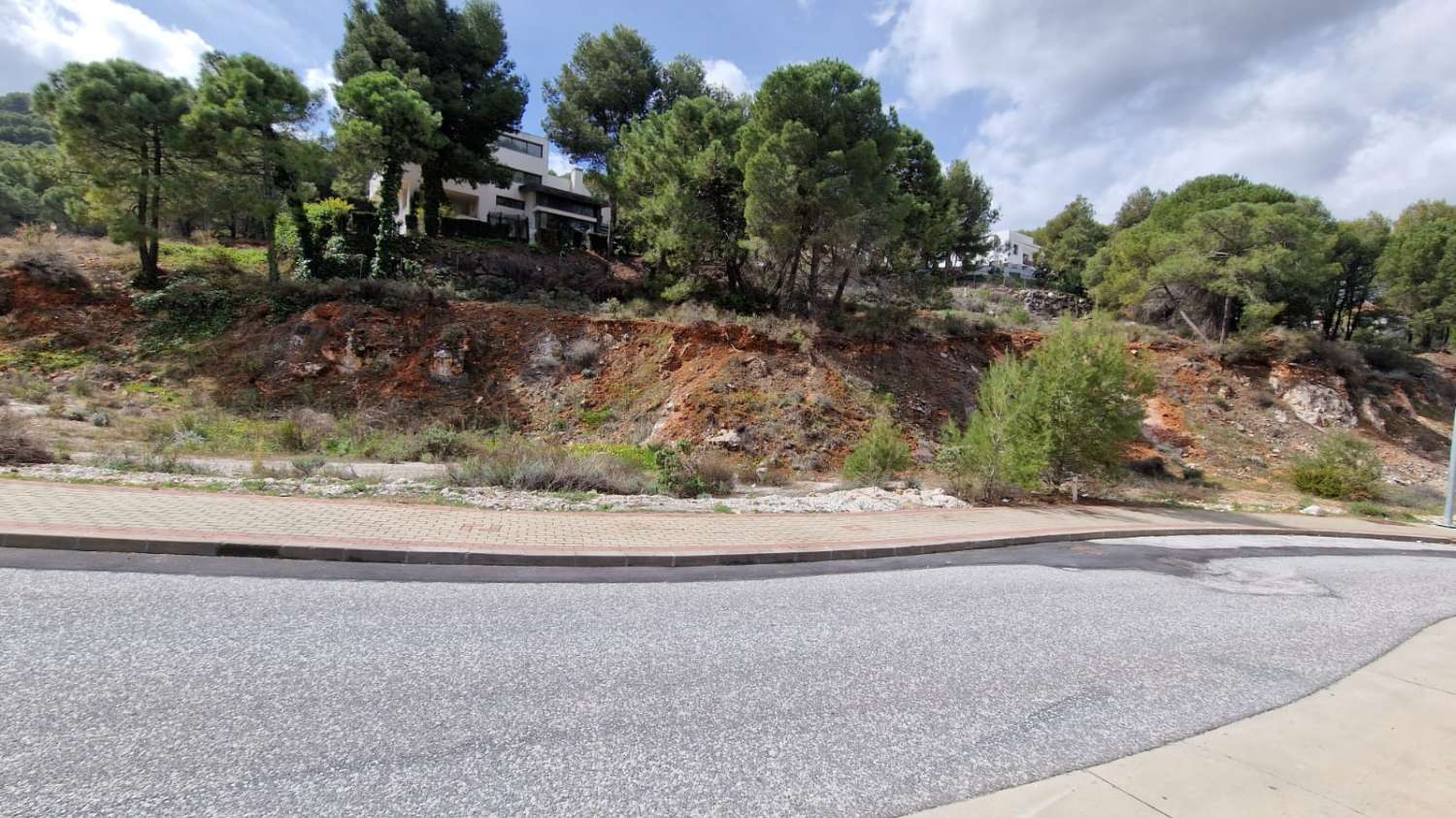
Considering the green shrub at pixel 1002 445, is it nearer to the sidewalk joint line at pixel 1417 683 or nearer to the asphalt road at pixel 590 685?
the asphalt road at pixel 590 685

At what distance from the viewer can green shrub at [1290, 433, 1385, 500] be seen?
17.2 m

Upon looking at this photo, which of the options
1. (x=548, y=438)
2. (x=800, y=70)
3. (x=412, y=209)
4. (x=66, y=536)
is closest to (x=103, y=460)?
(x=66, y=536)

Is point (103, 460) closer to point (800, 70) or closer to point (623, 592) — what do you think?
point (623, 592)

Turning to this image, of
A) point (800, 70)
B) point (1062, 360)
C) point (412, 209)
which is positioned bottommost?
point (1062, 360)

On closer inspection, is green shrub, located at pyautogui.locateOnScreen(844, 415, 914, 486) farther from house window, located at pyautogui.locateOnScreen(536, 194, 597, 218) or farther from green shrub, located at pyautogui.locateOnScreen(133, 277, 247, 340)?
house window, located at pyautogui.locateOnScreen(536, 194, 597, 218)

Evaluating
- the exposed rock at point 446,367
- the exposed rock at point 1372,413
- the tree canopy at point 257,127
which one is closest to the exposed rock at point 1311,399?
the exposed rock at point 1372,413

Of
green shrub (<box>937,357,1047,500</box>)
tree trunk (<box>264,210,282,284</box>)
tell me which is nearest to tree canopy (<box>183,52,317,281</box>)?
tree trunk (<box>264,210,282,284</box>)

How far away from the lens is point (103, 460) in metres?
9.30

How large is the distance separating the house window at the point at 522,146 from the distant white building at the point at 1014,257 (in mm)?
37001

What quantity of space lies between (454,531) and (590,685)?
3.98m

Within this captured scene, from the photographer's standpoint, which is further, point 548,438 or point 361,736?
point 548,438

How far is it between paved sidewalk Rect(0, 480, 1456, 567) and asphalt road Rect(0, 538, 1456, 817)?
1.27 ft

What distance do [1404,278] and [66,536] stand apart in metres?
50.0

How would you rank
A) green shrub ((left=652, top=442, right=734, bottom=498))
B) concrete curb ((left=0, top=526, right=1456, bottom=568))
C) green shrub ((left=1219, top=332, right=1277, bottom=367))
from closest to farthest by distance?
concrete curb ((left=0, top=526, right=1456, bottom=568)) < green shrub ((left=652, top=442, right=734, bottom=498)) < green shrub ((left=1219, top=332, right=1277, bottom=367))
